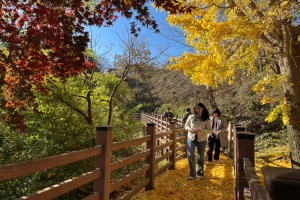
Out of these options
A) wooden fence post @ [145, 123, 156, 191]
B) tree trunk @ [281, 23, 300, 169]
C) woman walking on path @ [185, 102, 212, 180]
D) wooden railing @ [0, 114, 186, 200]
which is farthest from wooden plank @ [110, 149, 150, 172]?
tree trunk @ [281, 23, 300, 169]

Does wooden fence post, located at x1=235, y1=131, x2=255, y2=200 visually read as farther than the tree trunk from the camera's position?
No

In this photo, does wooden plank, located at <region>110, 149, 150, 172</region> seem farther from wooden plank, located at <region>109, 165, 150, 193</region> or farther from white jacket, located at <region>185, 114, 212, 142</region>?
white jacket, located at <region>185, 114, 212, 142</region>

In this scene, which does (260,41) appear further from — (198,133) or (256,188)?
(256,188)

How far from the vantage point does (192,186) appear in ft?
19.0

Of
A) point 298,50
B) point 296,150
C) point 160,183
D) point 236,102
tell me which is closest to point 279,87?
point 298,50

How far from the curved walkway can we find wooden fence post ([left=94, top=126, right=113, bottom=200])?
5.59 feet

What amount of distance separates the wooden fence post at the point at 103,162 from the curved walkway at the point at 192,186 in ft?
5.59

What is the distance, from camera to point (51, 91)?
6508mm

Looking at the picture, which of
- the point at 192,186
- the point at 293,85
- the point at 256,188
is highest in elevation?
the point at 293,85

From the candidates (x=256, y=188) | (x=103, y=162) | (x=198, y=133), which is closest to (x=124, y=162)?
(x=103, y=162)

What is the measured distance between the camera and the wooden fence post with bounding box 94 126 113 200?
11.4 feet

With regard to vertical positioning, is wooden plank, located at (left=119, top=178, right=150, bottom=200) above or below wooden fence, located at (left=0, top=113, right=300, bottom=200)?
below

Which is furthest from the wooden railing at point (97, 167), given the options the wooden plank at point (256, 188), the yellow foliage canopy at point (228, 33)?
the yellow foliage canopy at point (228, 33)

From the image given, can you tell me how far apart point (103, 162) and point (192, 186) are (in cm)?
294
